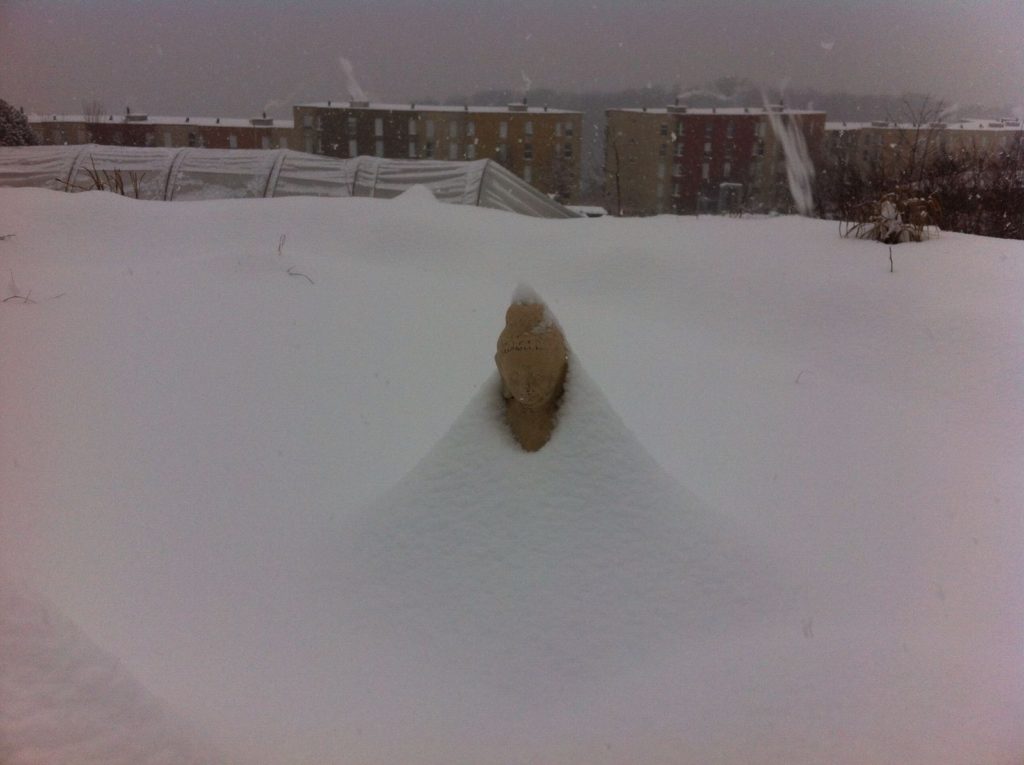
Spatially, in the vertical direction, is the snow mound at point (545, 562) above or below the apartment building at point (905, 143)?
below

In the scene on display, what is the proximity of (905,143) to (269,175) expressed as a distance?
1339 centimetres

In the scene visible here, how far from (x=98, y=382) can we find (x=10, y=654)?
3.64 metres

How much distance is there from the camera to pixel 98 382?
16.2 ft

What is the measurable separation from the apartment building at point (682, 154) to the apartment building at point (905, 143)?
6584 mm

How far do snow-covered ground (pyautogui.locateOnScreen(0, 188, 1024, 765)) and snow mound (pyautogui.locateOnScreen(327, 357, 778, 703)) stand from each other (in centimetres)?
1

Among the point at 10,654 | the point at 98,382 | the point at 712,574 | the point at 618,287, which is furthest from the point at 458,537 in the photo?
the point at 618,287

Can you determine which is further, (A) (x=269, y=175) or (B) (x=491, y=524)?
(A) (x=269, y=175)

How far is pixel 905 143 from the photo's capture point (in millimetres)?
15633

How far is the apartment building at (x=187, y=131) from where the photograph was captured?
2064 centimetres

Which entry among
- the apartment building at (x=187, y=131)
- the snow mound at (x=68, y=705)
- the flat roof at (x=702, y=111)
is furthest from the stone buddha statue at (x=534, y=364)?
the flat roof at (x=702, y=111)

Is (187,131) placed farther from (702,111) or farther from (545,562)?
(545,562)

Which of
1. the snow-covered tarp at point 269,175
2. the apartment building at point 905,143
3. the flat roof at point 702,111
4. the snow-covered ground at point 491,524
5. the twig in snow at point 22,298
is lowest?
the snow-covered ground at point 491,524

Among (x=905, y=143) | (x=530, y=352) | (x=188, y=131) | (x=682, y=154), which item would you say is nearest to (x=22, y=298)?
(x=530, y=352)

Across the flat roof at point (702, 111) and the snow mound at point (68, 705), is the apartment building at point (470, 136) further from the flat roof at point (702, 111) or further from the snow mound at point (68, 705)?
the snow mound at point (68, 705)
